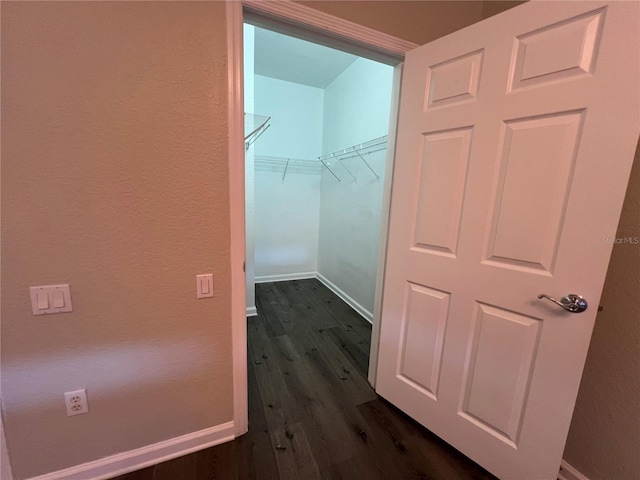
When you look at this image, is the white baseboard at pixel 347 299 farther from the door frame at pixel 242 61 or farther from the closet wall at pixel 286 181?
the door frame at pixel 242 61

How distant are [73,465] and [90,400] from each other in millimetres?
304

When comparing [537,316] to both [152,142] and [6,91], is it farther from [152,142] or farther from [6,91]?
[6,91]

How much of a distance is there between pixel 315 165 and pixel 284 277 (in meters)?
1.75

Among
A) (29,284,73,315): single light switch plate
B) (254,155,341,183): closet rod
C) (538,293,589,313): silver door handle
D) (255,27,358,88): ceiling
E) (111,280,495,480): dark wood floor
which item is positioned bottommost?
(111,280,495,480): dark wood floor

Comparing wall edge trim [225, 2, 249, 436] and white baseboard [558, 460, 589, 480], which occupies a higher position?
wall edge trim [225, 2, 249, 436]

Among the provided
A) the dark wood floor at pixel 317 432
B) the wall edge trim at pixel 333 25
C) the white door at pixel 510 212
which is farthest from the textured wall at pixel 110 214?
the white door at pixel 510 212

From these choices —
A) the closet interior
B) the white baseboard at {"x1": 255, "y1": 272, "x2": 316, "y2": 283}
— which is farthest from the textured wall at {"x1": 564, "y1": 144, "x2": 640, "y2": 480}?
the white baseboard at {"x1": 255, "y1": 272, "x2": 316, "y2": 283}

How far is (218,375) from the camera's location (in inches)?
51.6

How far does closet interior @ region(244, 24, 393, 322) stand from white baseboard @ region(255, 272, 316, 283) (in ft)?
0.05

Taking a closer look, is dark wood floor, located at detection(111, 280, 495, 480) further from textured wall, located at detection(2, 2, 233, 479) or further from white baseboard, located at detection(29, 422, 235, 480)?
textured wall, located at detection(2, 2, 233, 479)

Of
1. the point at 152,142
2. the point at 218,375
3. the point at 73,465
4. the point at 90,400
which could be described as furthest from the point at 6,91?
the point at 73,465

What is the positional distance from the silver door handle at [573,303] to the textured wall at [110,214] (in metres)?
1.38

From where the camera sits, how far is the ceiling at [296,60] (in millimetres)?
2555

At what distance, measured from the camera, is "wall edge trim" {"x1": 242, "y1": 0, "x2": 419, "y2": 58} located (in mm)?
1121
